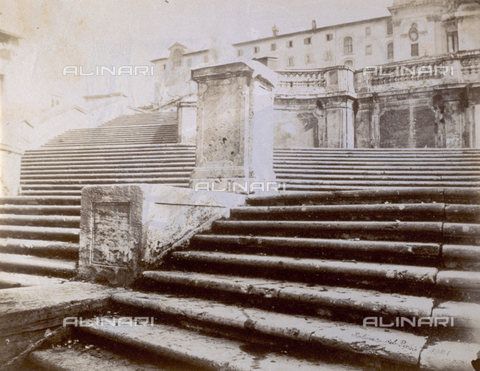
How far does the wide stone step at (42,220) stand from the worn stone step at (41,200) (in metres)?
0.46

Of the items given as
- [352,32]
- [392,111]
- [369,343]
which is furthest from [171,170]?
[352,32]

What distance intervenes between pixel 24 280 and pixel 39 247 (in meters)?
0.63

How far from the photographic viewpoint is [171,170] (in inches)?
295

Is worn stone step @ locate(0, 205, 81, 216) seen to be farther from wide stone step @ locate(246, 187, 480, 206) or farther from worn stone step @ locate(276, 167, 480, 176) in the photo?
worn stone step @ locate(276, 167, 480, 176)

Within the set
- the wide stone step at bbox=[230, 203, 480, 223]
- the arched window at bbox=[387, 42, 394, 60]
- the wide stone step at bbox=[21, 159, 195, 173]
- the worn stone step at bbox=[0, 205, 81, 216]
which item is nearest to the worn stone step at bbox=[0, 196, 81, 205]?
the worn stone step at bbox=[0, 205, 81, 216]

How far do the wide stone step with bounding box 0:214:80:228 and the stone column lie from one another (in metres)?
1.48

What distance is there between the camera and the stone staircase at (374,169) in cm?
587

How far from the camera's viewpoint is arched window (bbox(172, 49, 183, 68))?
43875 mm

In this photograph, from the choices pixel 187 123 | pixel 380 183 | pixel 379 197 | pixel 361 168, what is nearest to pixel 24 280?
pixel 379 197

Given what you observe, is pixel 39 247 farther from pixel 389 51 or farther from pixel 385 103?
pixel 389 51

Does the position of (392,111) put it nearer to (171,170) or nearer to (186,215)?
(171,170)

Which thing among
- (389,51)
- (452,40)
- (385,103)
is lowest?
(385,103)

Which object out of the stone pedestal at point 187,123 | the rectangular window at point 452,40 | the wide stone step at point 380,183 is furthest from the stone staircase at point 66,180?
the rectangular window at point 452,40

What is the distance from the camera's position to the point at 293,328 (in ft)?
6.31
